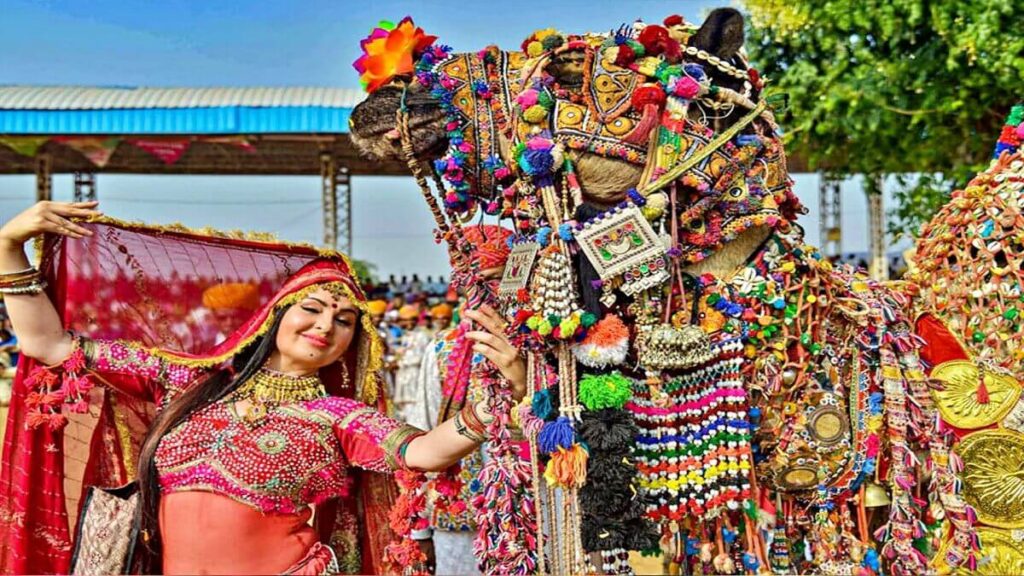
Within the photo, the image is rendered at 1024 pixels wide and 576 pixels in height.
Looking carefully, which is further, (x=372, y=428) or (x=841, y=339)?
(x=372, y=428)

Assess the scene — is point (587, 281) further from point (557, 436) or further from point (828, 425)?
point (828, 425)

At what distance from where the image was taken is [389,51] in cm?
257

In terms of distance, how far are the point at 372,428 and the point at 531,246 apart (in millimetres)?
864

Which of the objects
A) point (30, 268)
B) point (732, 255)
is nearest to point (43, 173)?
point (30, 268)

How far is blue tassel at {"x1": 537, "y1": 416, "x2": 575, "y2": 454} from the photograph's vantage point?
7.39 feet

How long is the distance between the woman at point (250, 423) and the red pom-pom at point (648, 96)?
87cm

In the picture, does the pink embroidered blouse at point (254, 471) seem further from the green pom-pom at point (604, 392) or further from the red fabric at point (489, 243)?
the green pom-pom at point (604, 392)

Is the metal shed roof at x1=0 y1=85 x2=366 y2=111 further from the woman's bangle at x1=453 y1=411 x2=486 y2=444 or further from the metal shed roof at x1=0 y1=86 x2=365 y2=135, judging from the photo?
the woman's bangle at x1=453 y1=411 x2=486 y2=444

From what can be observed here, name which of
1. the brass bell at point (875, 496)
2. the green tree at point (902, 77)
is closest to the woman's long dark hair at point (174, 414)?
the brass bell at point (875, 496)

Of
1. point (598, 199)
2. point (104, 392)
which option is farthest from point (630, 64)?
point (104, 392)

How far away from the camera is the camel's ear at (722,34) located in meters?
2.50

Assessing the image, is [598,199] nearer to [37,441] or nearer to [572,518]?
[572,518]

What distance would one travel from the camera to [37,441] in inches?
120

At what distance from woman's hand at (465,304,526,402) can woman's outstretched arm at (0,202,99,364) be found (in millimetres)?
1238
